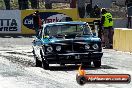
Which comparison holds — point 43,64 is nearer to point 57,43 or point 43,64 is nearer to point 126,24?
point 57,43

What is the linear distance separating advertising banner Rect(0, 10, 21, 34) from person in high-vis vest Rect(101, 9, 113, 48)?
44.8 ft

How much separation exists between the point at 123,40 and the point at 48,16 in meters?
15.3

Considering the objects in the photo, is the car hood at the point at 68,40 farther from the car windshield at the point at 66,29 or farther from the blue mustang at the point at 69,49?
the car windshield at the point at 66,29

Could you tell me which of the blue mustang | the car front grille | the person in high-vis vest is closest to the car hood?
the blue mustang

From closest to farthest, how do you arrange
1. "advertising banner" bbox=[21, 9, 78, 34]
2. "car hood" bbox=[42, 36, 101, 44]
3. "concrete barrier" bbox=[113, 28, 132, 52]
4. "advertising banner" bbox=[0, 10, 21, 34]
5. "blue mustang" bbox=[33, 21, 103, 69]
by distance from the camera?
"blue mustang" bbox=[33, 21, 103, 69]
"car hood" bbox=[42, 36, 101, 44]
"concrete barrier" bbox=[113, 28, 132, 52]
"advertising banner" bbox=[0, 10, 21, 34]
"advertising banner" bbox=[21, 9, 78, 34]

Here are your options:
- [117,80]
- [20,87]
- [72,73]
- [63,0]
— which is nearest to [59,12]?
[63,0]

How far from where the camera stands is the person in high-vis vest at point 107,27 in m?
23.1

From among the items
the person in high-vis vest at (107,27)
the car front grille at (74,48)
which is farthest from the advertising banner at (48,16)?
the car front grille at (74,48)

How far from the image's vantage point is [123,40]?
2236cm

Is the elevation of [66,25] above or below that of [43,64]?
above

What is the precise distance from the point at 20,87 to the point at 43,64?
4639mm

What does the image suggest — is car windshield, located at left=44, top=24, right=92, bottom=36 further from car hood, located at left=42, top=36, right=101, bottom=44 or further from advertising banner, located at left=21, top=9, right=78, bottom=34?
advertising banner, located at left=21, top=9, right=78, bottom=34

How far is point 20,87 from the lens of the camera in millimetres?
9625

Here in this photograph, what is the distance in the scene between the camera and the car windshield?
14.8 metres
